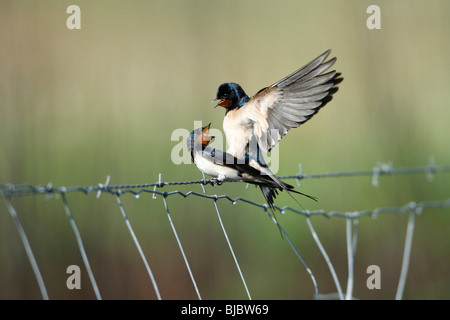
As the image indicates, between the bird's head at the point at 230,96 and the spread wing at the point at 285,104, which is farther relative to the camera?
the bird's head at the point at 230,96

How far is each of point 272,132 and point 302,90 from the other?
0.62 ft

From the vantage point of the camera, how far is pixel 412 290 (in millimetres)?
3736

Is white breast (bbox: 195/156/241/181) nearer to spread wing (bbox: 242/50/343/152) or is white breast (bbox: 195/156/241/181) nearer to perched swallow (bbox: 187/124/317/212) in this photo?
perched swallow (bbox: 187/124/317/212)

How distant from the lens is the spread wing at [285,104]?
1924 mm

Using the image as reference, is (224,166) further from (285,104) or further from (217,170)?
(285,104)

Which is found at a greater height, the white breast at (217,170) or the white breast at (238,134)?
the white breast at (238,134)

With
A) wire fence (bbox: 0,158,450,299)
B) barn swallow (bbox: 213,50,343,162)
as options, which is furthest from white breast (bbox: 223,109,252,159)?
wire fence (bbox: 0,158,450,299)

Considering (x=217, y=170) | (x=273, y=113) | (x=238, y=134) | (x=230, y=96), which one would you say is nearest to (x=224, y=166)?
(x=217, y=170)

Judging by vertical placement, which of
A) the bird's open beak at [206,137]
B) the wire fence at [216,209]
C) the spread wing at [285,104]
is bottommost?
the wire fence at [216,209]

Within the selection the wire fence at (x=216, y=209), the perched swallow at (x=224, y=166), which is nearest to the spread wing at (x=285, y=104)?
the perched swallow at (x=224, y=166)

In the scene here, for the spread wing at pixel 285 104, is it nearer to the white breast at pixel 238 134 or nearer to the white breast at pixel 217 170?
the white breast at pixel 238 134

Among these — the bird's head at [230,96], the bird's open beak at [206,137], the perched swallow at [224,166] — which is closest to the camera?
the perched swallow at [224,166]

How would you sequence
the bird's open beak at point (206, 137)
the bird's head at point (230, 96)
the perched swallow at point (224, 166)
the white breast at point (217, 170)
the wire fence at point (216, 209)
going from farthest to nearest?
the bird's head at point (230, 96), the bird's open beak at point (206, 137), the white breast at point (217, 170), the perched swallow at point (224, 166), the wire fence at point (216, 209)
